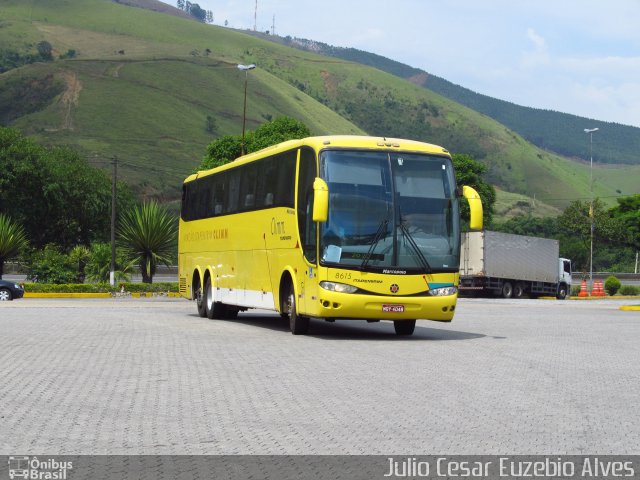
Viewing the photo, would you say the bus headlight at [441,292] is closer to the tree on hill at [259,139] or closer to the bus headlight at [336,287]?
the bus headlight at [336,287]

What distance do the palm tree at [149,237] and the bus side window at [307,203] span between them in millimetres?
33345

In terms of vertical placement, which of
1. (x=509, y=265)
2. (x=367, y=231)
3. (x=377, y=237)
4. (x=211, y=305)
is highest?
(x=367, y=231)

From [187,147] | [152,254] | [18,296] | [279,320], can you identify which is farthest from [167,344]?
[187,147]

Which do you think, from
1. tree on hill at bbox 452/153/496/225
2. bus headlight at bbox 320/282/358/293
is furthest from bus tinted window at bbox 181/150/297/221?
tree on hill at bbox 452/153/496/225

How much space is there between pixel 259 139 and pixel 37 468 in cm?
8259

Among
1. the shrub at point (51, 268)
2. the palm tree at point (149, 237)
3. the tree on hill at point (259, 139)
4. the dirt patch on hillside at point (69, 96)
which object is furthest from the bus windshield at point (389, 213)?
the dirt patch on hillside at point (69, 96)

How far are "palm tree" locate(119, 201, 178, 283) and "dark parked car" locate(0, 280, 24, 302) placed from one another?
9.36 meters

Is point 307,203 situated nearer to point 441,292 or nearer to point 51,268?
point 441,292

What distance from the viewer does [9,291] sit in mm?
45625

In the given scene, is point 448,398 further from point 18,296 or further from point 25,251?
point 25,251

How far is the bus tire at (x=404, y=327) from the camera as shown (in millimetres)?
22562

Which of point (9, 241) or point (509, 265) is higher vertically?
point (9, 241)

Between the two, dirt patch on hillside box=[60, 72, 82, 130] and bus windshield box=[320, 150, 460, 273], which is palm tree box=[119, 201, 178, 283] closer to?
bus windshield box=[320, 150, 460, 273]

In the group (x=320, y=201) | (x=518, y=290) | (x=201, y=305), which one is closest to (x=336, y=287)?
(x=320, y=201)
